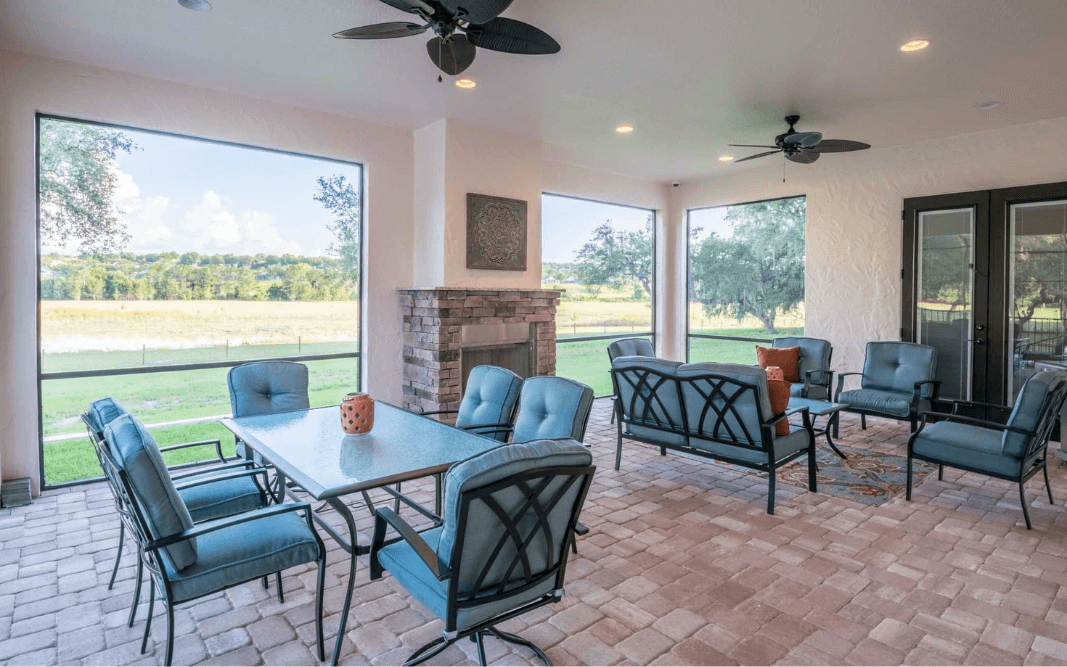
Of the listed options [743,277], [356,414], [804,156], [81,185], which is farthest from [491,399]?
[743,277]

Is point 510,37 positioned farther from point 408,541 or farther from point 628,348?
point 628,348

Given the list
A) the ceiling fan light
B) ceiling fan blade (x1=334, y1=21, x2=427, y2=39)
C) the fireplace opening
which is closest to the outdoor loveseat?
the fireplace opening

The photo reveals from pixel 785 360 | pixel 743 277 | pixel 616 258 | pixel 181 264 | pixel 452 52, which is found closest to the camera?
pixel 452 52

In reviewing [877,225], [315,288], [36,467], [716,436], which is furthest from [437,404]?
[877,225]

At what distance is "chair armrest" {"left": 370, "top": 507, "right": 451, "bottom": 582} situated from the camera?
1.86 metres

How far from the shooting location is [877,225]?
6.48m

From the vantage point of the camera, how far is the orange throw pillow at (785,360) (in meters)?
6.14

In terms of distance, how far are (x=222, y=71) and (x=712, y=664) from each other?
4764 mm

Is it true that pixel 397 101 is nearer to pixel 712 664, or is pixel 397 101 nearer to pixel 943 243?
pixel 712 664

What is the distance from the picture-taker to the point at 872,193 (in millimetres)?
6500

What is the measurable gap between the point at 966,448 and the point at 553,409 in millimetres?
2754

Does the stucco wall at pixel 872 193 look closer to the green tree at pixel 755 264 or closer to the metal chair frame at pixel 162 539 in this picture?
the green tree at pixel 755 264

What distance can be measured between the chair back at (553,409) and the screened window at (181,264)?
9.75 ft

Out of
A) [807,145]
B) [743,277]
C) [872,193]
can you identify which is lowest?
[743,277]
